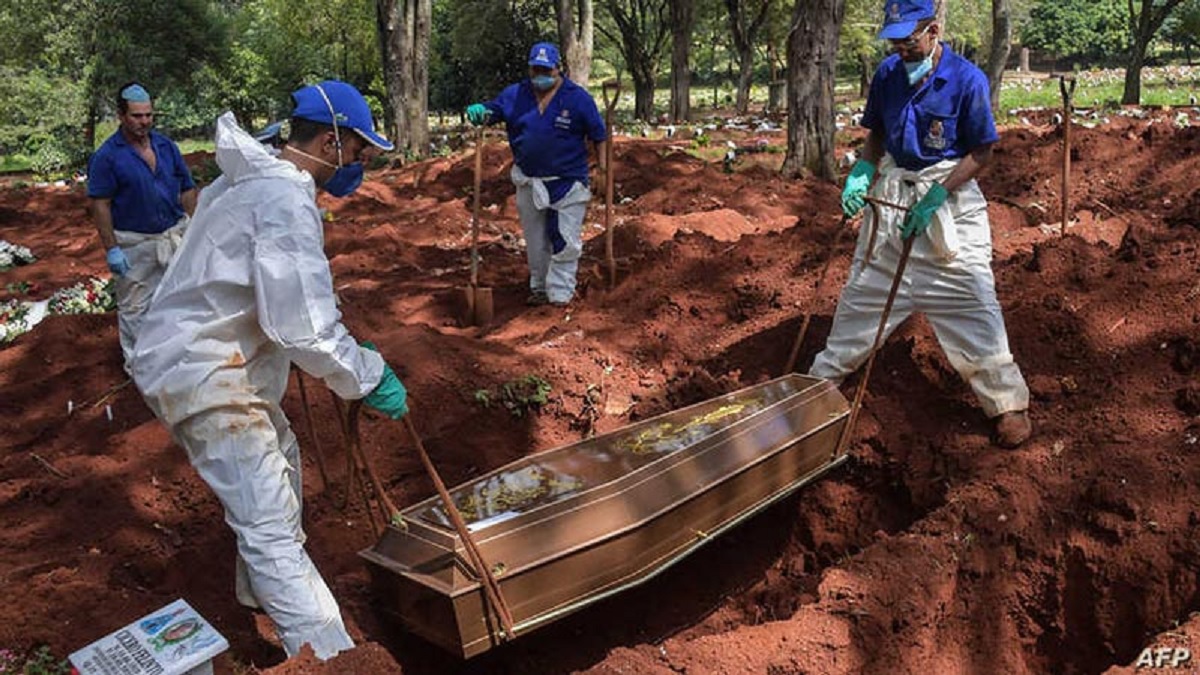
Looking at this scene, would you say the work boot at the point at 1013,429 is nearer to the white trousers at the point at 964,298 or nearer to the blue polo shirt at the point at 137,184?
the white trousers at the point at 964,298

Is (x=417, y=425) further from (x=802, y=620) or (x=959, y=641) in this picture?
(x=959, y=641)

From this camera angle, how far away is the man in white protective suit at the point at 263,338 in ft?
10.2

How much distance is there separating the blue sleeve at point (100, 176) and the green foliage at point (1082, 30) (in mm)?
49097

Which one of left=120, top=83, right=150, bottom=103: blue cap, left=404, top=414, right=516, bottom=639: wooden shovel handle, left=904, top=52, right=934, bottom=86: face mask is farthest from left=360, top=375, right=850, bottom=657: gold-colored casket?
left=120, top=83, right=150, bottom=103: blue cap

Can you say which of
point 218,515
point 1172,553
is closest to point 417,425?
point 218,515

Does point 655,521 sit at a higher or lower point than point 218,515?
higher

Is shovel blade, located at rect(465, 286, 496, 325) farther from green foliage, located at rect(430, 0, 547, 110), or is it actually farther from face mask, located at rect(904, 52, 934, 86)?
green foliage, located at rect(430, 0, 547, 110)

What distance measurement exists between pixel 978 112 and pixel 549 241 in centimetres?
407

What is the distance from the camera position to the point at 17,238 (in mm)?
13953

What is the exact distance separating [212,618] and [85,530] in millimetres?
1285

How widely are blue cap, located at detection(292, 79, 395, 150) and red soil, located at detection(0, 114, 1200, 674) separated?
1788 millimetres

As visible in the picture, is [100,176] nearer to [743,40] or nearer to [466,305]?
[466,305]

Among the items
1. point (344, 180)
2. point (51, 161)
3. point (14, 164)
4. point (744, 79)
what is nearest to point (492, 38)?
point (744, 79)

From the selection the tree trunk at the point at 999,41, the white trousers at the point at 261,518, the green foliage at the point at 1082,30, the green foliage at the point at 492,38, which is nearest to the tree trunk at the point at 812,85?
the white trousers at the point at 261,518
